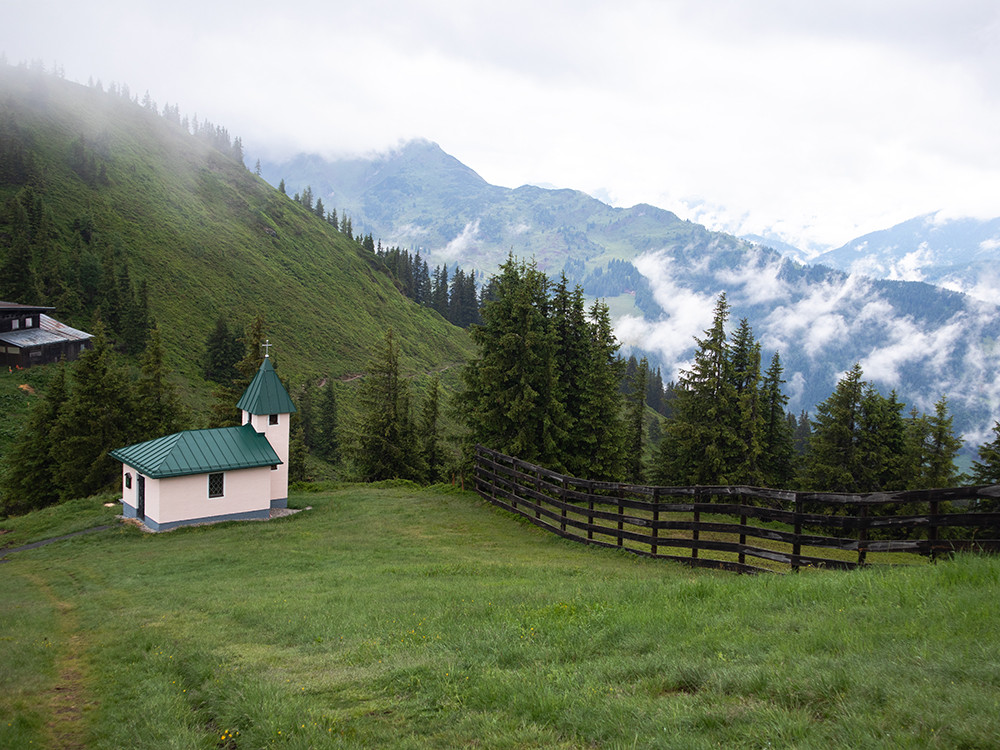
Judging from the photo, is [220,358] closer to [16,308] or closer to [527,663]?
[16,308]

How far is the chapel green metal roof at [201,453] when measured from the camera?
24656mm

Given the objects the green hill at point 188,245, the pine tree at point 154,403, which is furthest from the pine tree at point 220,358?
the pine tree at point 154,403

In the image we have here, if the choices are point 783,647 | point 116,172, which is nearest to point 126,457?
point 783,647

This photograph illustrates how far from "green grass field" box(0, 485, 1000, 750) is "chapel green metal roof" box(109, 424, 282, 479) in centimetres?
1182

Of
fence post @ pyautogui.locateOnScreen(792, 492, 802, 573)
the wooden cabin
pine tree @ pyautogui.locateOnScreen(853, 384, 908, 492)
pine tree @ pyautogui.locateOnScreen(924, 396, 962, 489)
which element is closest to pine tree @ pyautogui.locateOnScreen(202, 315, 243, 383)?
the wooden cabin

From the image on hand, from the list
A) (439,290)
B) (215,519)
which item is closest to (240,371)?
(215,519)

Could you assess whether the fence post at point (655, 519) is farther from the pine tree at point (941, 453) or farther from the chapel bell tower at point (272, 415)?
the pine tree at point (941, 453)

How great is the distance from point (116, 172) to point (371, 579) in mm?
151269

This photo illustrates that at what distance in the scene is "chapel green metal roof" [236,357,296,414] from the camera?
27953 millimetres

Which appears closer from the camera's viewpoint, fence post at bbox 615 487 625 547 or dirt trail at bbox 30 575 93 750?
dirt trail at bbox 30 575 93 750

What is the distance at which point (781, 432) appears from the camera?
4347 centimetres

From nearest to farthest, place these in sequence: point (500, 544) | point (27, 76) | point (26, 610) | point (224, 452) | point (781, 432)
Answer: point (26, 610), point (500, 544), point (224, 452), point (781, 432), point (27, 76)

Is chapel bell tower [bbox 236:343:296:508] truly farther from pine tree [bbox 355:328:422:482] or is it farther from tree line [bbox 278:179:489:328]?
tree line [bbox 278:179:489:328]

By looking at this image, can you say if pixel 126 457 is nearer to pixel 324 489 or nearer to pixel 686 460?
pixel 324 489
